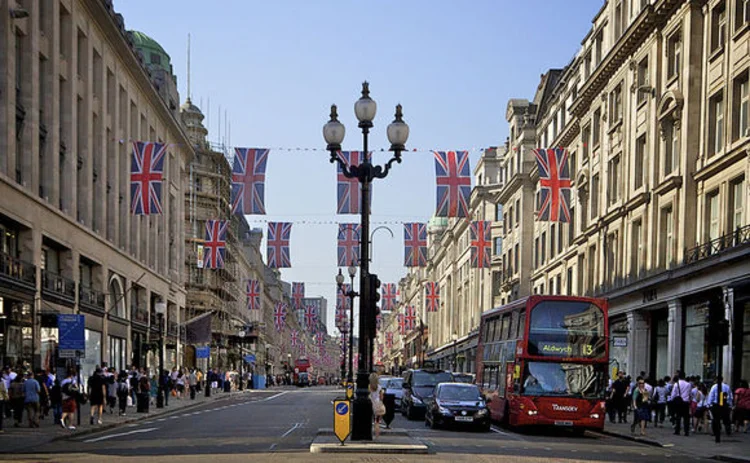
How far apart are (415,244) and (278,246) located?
31.2ft

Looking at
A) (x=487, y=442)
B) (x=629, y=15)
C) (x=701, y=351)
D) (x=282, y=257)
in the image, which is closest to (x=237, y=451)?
(x=487, y=442)

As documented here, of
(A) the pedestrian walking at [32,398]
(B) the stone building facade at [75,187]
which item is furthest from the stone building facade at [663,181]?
(B) the stone building facade at [75,187]

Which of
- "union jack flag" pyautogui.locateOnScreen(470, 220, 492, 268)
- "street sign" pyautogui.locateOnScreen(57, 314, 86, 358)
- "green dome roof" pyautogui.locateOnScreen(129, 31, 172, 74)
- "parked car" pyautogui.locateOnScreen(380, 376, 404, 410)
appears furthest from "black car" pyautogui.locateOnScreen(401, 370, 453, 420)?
"green dome roof" pyautogui.locateOnScreen(129, 31, 172, 74)

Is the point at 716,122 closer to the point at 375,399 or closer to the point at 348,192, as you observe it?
the point at 348,192

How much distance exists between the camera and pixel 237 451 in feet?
72.8

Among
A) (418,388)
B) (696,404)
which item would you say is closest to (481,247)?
(418,388)

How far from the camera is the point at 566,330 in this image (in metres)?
30.6

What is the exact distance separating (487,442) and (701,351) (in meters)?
14.3

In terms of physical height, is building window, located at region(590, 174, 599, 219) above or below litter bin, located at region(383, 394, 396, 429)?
above

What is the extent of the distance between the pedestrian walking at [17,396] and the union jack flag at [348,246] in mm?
19487

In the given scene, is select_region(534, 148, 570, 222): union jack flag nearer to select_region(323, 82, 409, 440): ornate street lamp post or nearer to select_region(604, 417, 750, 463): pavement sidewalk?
select_region(604, 417, 750, 463): pavement sidewalk

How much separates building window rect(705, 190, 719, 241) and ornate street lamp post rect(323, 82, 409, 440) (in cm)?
1607

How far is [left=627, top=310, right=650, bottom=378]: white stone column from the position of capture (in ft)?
148

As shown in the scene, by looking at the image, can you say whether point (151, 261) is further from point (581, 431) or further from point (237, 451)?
point (237, 451)
